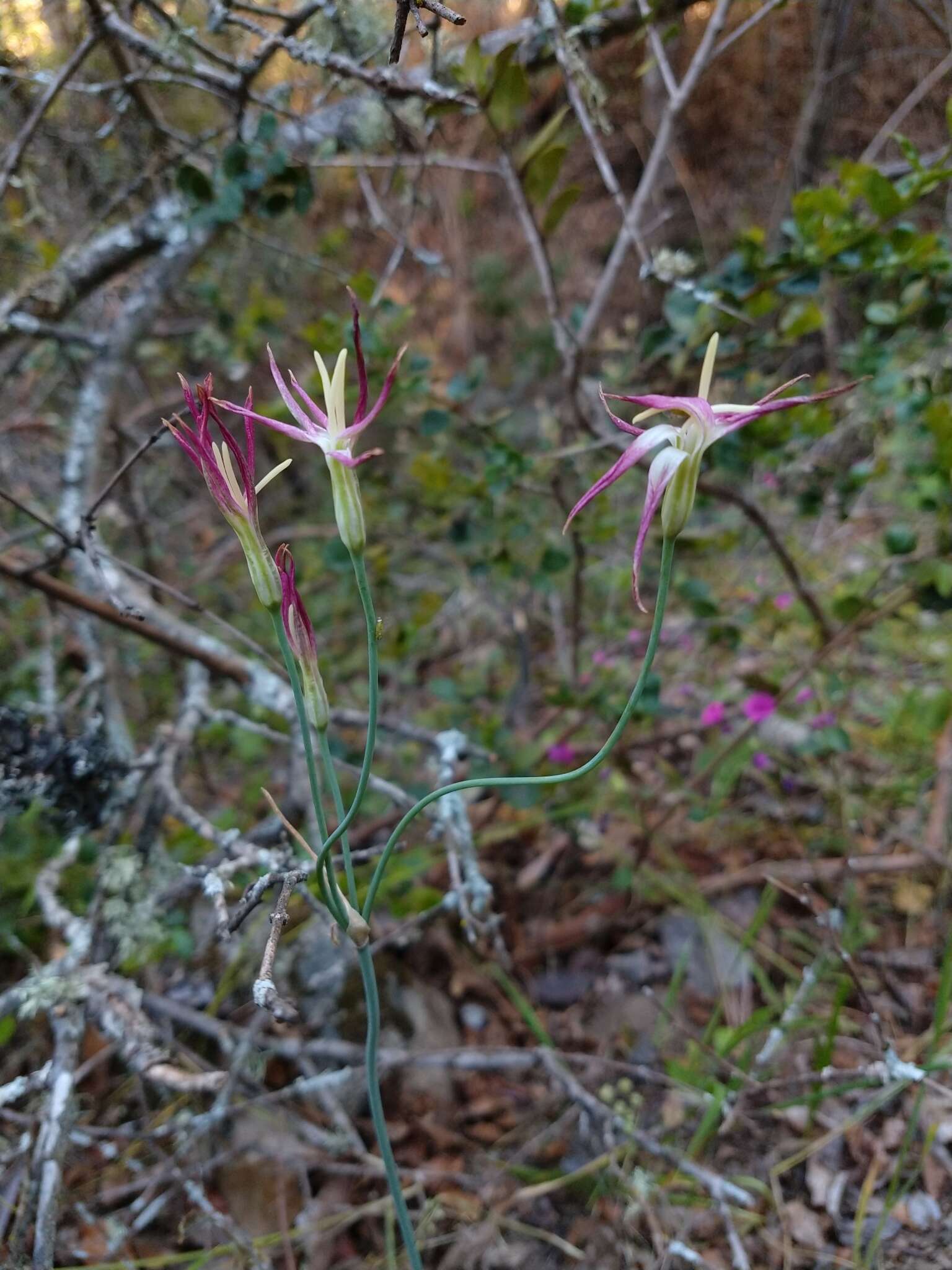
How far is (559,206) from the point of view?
106cm

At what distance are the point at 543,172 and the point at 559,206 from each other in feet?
0.15

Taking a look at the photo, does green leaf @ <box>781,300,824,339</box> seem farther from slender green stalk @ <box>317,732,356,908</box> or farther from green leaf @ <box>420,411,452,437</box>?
slender green stalk @ <box>317,732,356,908</box>

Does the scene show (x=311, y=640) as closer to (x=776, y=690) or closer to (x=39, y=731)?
(x=39, y=731)

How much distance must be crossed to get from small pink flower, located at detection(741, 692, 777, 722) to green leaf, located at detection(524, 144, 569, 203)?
0.80 m

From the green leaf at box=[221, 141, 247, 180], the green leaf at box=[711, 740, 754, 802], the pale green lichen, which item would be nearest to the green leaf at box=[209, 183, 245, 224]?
the green leaf at box=[221, 141, 247, 180]

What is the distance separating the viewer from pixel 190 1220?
3.40 feet

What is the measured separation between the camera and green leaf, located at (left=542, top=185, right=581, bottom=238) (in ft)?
3.40

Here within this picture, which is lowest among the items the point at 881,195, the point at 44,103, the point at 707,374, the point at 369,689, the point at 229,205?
the point at 369,689

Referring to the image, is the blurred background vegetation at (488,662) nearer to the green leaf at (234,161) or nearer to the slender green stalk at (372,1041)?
the green leaf at (234,161)

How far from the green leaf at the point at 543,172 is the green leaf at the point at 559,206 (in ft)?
0.06

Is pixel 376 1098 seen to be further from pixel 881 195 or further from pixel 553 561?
pixel 881 195

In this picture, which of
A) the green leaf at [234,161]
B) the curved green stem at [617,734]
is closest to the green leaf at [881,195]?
the curved green stem at [617,734]

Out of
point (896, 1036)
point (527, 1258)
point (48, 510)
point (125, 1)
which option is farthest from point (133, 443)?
point (896, 1036)

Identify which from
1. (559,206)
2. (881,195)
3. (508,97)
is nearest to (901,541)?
(881,195)
